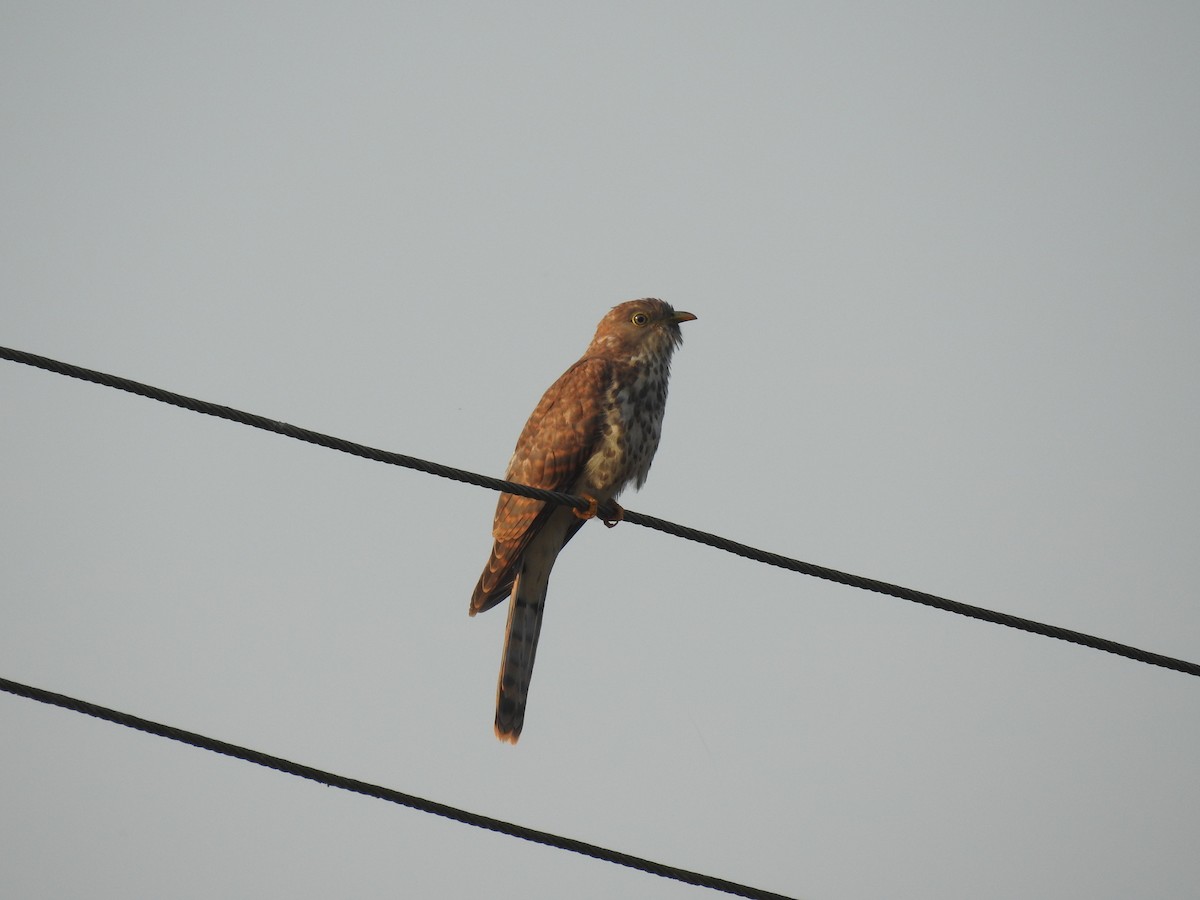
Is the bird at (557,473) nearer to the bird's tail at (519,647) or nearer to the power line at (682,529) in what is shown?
the bird's tail at (519,647)

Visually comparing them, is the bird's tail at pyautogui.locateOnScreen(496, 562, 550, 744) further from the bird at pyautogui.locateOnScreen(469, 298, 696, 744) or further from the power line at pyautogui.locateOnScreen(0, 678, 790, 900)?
the power line at pyautogui.locateOnScreen(0, 678, 790, 900)

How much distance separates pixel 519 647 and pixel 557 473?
872 mm

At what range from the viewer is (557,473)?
19.4 feet

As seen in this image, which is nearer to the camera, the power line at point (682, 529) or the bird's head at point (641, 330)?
the power line at point (682, 529)

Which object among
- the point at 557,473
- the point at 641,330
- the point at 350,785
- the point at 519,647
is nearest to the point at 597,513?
the point at 557,473

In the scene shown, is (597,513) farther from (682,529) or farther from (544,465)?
(682,529)

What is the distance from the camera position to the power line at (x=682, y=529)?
3.39 m

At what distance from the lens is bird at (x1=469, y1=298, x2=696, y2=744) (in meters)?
5.86

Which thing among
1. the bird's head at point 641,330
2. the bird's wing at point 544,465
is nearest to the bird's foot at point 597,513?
the bird's wing at point 544,465

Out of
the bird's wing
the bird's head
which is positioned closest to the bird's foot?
the bird's wing

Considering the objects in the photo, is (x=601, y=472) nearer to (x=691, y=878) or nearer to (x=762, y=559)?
(x=762, y=559)

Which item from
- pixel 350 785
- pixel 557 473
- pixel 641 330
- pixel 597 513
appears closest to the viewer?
pixel 350 785

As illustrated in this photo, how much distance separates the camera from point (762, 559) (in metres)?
3.83

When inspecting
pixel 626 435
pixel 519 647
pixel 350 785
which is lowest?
pixel 350 785
